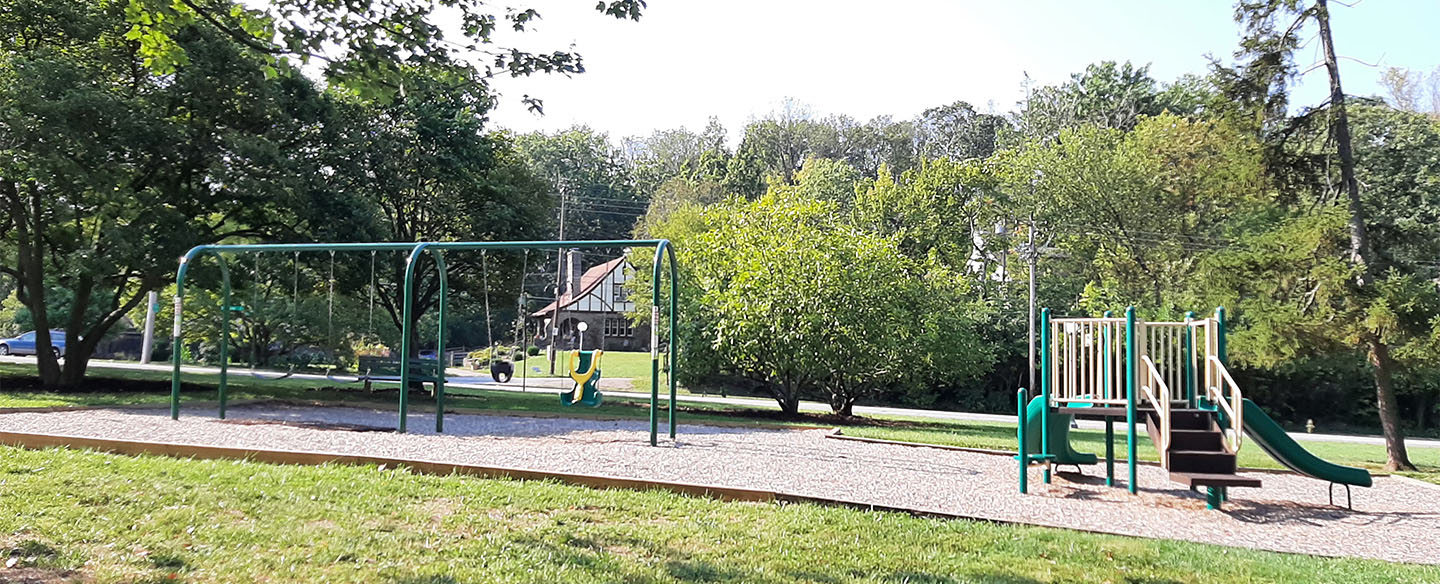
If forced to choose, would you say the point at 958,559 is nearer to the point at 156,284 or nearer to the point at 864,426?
the point at 864,426

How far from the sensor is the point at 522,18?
6.40 metres

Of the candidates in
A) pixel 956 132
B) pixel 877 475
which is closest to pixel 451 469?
pixel 877 475

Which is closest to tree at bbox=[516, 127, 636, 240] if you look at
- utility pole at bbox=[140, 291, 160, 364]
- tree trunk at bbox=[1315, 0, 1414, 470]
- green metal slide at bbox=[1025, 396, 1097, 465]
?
utility pole at bbox=[140, 291, 160, 364]

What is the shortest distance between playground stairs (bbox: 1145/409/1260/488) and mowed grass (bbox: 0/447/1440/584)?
6.37 feet

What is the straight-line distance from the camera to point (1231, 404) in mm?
9328

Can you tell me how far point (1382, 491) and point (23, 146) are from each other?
2000 centimetres

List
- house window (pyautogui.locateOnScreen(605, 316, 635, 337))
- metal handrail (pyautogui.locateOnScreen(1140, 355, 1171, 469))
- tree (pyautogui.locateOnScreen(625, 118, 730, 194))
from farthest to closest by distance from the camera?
tree (pyautogui.locateOnScreen(625, 118, 730, 194)), house window (pyautogui.locateOnScreen(605, 316, 635, 337)), metal handrail (pyautogui.locateOnScreen(1140, 355, 1171, 469))

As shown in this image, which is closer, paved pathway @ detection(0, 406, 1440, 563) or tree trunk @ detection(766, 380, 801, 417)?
paved pathway @ detection(0, 406, 1440, 563)

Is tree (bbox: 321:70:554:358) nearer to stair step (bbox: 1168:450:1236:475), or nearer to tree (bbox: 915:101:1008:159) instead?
stair step (bbox: 1168:450:1236:475)

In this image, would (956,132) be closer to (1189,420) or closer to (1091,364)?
(1091,364)

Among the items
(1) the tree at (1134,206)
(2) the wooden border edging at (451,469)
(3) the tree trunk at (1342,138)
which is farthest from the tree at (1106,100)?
(2) the wooden border edging at (451,469)

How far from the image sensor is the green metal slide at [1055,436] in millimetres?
9828

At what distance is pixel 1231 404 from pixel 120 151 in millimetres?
17772

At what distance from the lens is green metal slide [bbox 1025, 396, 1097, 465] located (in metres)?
9.83
